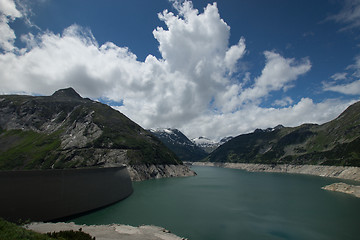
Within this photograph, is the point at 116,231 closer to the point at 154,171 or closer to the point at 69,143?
the point at 154,171

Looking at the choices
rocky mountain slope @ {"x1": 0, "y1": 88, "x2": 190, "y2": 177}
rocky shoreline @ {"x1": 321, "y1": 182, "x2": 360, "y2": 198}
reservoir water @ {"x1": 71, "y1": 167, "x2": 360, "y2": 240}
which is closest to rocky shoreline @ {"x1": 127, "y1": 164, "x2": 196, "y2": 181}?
rocky mountain slope @ {"x1": 0, "y1": 88, "x2": 190, "y2": 177}

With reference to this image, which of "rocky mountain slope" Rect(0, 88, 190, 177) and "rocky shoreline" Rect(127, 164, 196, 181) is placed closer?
"rocky shoreline" Rect(127, 164, 196, 181)

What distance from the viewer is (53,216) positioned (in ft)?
147

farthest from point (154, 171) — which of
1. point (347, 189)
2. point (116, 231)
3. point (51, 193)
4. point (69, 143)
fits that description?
point (116, 231)

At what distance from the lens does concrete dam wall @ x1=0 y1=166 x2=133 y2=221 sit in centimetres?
3862

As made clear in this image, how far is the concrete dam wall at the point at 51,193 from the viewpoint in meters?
38.6

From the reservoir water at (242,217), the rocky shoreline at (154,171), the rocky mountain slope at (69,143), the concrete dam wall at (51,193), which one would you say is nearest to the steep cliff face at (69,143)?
the rocky mountain slope at (69,143)

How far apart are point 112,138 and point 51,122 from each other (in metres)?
70.5

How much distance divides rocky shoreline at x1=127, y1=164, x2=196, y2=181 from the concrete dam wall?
69.8m

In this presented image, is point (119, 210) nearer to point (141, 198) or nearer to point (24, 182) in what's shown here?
point (141, 198)

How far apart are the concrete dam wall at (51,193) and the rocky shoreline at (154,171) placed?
229 feet

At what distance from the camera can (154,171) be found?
151 meters

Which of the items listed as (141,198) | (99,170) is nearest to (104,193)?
(99,170)

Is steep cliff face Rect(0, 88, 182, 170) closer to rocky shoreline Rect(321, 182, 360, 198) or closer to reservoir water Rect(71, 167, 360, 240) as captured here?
reservoir water Rect(71, 167, 360, 240)
